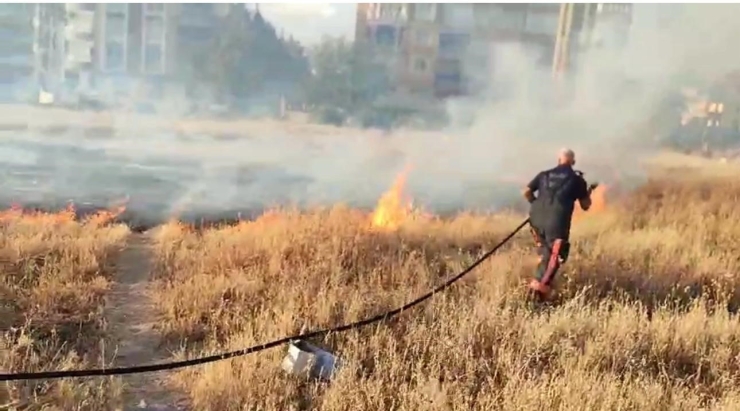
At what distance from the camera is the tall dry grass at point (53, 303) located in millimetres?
3111

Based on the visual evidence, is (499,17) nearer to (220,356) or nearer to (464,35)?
(464,35)

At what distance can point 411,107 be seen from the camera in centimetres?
465

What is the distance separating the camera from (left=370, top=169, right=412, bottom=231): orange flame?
4.56m

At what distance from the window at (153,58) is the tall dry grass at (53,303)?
85 cm

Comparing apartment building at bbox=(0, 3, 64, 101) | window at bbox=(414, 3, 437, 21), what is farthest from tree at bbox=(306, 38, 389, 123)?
apartment building at bbox=(0, 3, 64, 101)

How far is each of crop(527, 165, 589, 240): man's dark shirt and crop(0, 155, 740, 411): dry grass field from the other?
35 centimetres

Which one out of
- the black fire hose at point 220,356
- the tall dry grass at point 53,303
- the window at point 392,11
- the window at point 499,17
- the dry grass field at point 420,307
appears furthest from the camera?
the window at point 499,17

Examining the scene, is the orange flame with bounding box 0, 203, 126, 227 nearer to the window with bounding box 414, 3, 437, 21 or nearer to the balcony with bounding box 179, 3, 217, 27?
the balcony with bounding box 179, 3, 217, 27

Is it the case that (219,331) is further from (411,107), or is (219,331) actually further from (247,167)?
(411,107)

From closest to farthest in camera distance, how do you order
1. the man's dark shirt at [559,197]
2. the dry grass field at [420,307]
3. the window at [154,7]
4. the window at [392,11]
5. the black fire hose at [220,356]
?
the black fire hose at [220,356] → the dry grass field at [420,307] → the man's dark shirt at [559,197] → the window at [154,7] → the window at [392,11]

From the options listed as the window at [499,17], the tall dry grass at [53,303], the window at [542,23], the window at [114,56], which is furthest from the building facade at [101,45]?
the window at [542,23]

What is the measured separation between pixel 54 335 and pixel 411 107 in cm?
223

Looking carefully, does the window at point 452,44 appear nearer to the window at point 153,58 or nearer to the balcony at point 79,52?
the window at point 153,58

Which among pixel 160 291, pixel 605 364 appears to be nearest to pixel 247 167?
pixel 160 291
